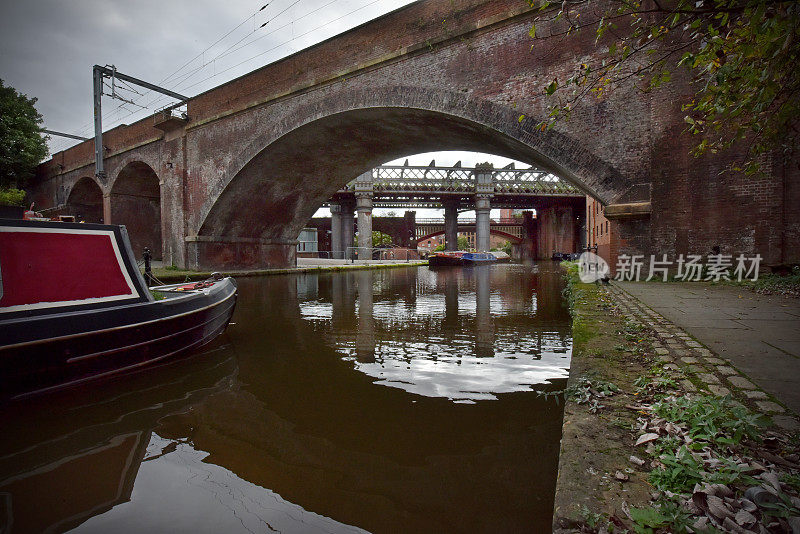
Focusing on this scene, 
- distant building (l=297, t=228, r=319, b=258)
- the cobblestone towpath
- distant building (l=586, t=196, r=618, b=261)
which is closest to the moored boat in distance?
distant building (l=586, t=196, r=618, b=261)

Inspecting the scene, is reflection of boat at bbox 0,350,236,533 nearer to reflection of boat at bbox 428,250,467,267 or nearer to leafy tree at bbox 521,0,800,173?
leafy tree at bbox 521,0,800,173

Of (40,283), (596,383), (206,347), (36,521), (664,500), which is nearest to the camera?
(664,500)

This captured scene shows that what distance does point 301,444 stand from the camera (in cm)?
236

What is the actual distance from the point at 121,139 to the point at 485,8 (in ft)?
56.8

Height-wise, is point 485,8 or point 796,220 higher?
point 485,8

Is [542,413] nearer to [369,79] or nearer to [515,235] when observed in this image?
[369,79]

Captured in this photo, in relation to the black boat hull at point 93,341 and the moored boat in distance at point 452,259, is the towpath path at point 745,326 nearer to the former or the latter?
Answer: the black boat hull at point 93,341

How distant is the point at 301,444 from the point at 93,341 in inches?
89.8

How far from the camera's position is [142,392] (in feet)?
10.7

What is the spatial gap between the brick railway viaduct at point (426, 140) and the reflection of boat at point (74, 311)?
7.22 meters

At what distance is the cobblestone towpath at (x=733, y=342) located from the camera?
78.0 inches

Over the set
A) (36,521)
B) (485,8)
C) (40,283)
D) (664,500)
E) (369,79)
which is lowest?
(36,521)

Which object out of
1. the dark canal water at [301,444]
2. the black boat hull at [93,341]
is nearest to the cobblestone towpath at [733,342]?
the dark canal water at [301,444]

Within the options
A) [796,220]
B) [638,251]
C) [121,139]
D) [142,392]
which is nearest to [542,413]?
[142,392]
